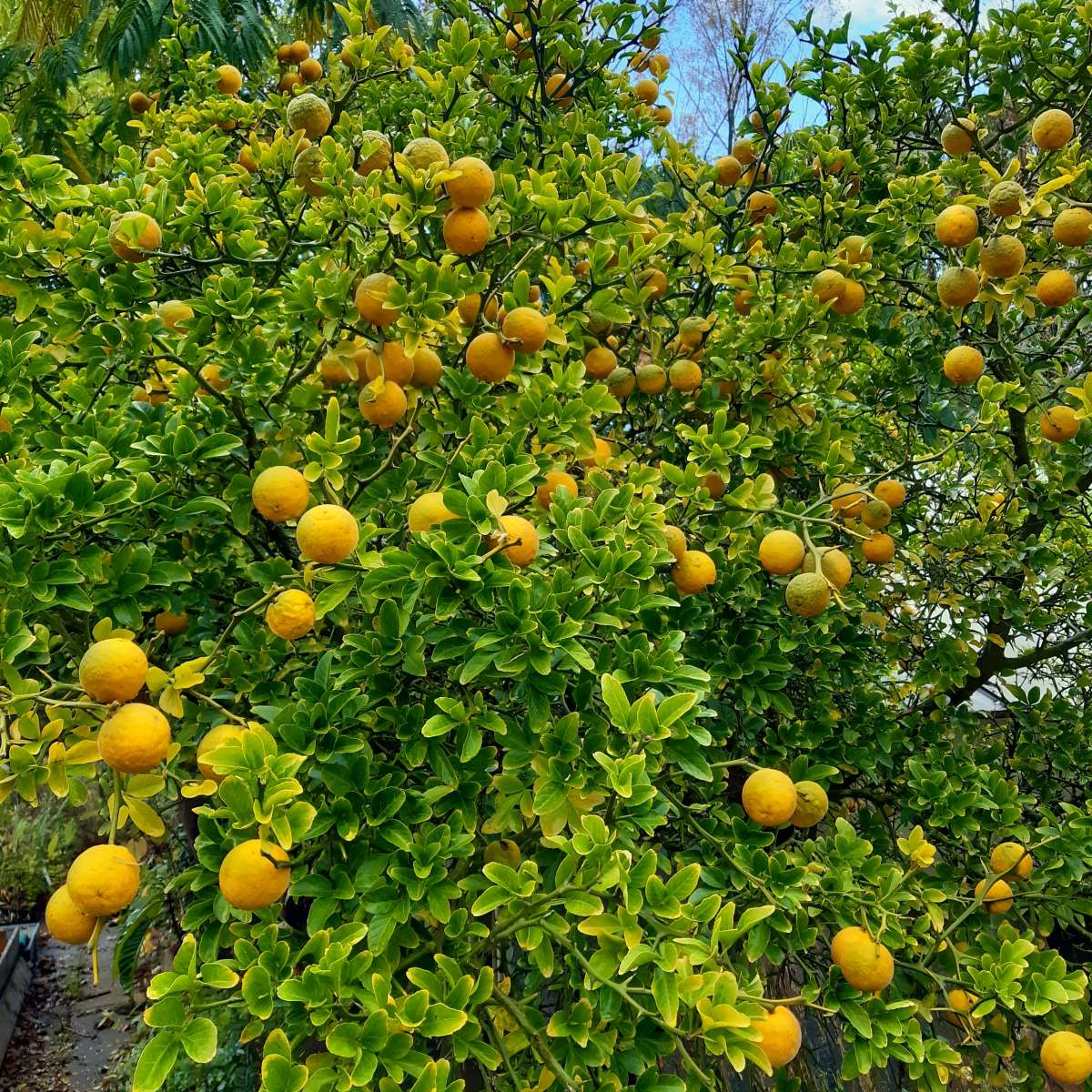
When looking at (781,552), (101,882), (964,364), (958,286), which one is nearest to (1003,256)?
(958,286)

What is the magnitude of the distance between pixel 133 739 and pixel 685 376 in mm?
1470

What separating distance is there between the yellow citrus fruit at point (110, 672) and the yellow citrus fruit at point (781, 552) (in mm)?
1135

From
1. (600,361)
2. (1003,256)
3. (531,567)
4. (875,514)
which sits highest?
(1003,256)

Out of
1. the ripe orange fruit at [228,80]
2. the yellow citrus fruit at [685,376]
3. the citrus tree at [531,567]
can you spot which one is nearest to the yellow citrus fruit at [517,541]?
the citrus tree at [531,567]

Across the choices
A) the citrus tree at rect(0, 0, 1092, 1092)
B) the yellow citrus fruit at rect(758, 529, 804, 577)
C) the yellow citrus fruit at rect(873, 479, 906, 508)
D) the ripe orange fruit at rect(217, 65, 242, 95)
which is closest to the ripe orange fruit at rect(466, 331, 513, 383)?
the citrus tree at rect(0, 0, 1092, 1092)

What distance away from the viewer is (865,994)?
1.47 meters

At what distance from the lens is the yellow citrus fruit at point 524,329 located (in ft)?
4.61

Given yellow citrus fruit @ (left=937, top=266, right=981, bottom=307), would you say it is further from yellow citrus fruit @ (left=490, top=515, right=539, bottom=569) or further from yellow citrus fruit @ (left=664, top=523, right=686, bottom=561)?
yellow citrus fruit @ (left=490, top=515, right=539, bottom=569)

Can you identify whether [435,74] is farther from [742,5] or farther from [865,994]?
[742,5]

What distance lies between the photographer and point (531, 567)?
4.09ft

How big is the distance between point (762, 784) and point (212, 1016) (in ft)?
3.01

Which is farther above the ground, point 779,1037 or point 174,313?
point 174,313

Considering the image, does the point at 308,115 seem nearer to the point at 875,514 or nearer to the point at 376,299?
the point at 376,299

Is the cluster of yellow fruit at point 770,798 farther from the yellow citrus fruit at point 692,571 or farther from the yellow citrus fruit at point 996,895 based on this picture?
the yellow citrus fruit at point 996,895
